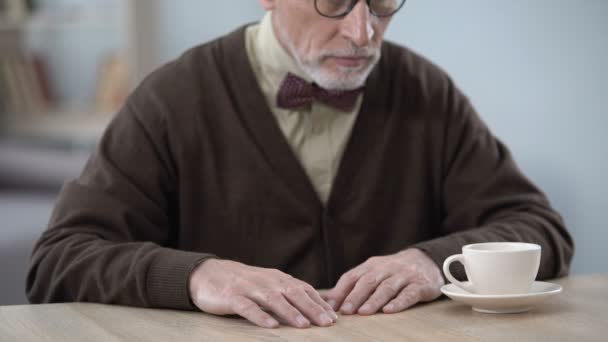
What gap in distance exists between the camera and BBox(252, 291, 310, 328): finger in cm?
130

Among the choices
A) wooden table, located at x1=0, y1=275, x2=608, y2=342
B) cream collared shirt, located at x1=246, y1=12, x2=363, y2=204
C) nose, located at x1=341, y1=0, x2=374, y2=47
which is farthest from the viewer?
cream collared shirt, located at x1=246, y1=12, x2=363, y2=204

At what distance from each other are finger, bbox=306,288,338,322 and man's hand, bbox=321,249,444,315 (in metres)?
0.05

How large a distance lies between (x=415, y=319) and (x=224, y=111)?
2.63 feet

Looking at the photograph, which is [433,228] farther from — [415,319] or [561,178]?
[415,319]

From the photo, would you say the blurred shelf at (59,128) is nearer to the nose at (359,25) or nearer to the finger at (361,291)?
the nose at (359,25)

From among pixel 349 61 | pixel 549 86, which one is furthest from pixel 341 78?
pixel 549 86

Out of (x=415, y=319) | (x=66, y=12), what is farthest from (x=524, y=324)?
(x=66, y=12)

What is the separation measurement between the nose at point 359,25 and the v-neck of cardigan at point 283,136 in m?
0.28

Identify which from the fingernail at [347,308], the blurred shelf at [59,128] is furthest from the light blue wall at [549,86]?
the blurred shelf at [59,128]

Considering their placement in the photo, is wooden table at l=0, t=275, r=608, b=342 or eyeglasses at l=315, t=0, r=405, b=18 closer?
wooden table at l=0, t=275, r=608, b=342

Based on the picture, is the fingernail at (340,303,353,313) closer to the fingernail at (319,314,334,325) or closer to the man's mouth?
the fingernail at (319,314,334,325)

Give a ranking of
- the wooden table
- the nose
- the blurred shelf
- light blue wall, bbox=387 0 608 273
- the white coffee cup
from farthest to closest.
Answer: the blurred shelf, light blue wall, bbox=387 0 608 273, the nose, the white coffee cup, the wooden table

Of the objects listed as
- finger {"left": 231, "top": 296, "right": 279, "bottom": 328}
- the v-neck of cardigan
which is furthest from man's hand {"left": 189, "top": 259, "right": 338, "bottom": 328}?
the v-neck of cardigan

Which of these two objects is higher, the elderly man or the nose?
the nose
